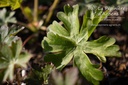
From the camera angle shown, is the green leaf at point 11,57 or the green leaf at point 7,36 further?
the green leaf at point 7,36

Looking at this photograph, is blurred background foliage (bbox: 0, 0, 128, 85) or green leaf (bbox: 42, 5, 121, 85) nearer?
green leaf (bbox: 42, 5, 121, 85)

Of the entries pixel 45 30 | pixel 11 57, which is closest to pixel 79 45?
pixel 11 57

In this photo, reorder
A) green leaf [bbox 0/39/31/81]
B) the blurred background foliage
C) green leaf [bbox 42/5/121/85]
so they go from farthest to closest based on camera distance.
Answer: the blurred background foliage → green leaf [bbox 42/5/121/85] → green leaf [bbox 0/39/31/81]

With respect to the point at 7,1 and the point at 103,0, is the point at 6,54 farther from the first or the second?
the point at 103,0

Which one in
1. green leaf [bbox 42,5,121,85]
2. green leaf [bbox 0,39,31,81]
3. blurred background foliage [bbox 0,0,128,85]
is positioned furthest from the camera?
blurred background foliage [bbox 0,0,128,85]

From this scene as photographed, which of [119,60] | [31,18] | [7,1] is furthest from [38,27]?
[119,60]
